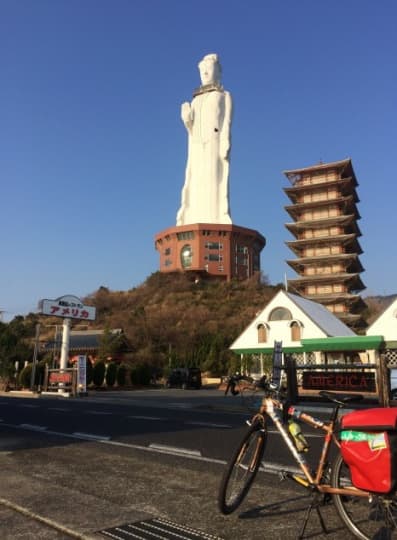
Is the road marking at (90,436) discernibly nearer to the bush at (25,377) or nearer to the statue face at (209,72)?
the bush at (25,377)

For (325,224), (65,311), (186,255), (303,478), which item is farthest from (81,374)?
(186,255)

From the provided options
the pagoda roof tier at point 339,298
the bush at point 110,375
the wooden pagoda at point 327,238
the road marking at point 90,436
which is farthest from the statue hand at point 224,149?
the road marking at point 90,436

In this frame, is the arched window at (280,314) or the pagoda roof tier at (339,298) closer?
the arched window at (280,314)

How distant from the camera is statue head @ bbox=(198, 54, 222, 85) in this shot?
78812 mm

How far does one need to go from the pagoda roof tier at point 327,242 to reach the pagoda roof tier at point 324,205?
4.27m

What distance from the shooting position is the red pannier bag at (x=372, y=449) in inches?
114

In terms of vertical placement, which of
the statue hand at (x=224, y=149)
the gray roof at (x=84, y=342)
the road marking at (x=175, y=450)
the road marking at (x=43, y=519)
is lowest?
the road marking at (x=175, y=450)

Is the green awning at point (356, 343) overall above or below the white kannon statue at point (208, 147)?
below

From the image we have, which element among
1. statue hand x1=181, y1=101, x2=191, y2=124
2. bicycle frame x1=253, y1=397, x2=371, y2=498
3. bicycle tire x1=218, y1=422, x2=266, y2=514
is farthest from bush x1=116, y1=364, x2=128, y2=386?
statue hand x1=181, y1=101, x2=191, y2=124

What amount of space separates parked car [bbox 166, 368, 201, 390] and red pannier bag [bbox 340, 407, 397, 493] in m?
34.6

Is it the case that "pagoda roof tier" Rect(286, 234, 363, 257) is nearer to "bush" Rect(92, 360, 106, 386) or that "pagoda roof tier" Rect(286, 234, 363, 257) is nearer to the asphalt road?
"bush" Rect(92, 360, 106, 386)

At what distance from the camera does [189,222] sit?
255ft

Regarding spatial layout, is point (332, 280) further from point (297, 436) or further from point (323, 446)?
point (323, 446)

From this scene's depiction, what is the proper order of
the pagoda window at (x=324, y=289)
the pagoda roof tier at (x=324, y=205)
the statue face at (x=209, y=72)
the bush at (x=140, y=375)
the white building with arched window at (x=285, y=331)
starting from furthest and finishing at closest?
the statue face at (x=209, y=72), the pagoda roof tier at (x=324, y=205), the pagoda window at (x=324, y=289), the bush at (x=140, y=375), the white building with arched window at (x=285, y=331)
